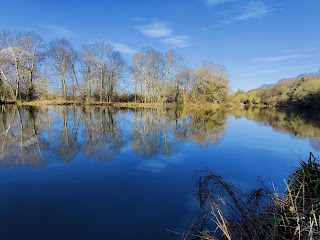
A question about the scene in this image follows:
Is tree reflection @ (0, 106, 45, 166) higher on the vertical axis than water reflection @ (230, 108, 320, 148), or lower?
higher

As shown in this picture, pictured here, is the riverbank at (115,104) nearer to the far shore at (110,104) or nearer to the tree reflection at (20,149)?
the far shore at (110,104)

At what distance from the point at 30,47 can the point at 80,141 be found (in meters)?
33.3

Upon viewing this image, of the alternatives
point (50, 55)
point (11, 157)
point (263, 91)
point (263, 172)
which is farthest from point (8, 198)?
point (263, 91)

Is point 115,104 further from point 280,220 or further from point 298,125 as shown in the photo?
point 280,220

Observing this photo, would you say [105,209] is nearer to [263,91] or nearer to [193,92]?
[193,92]

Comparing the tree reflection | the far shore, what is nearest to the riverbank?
the far shore

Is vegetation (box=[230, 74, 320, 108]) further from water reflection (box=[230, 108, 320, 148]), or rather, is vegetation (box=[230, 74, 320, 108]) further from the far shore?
water reflection (box=[230, 108, 320, 148])

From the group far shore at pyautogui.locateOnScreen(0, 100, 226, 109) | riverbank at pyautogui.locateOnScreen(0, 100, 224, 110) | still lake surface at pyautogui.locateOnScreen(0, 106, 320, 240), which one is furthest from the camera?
riverbank at pyautogui.locateOnScreen(0, 100, 224, 110)

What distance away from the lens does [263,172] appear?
748cm

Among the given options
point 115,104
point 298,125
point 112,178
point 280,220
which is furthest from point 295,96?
point 280,220

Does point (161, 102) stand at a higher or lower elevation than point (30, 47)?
lower

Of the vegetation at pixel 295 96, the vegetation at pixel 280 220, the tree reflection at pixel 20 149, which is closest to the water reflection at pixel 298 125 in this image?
the vegetation at pixel 280 220

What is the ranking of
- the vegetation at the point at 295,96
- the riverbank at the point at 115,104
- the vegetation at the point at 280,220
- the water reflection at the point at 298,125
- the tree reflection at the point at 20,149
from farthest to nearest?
the vegetation at the point at 295,96 < the riverbank at the point at 115,104 < the water reflection at the point at 298,125 < the tree reflection at the point at 20,149 < the vegetation at the point at 280,220

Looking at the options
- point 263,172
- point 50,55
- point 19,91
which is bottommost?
point 263,172
